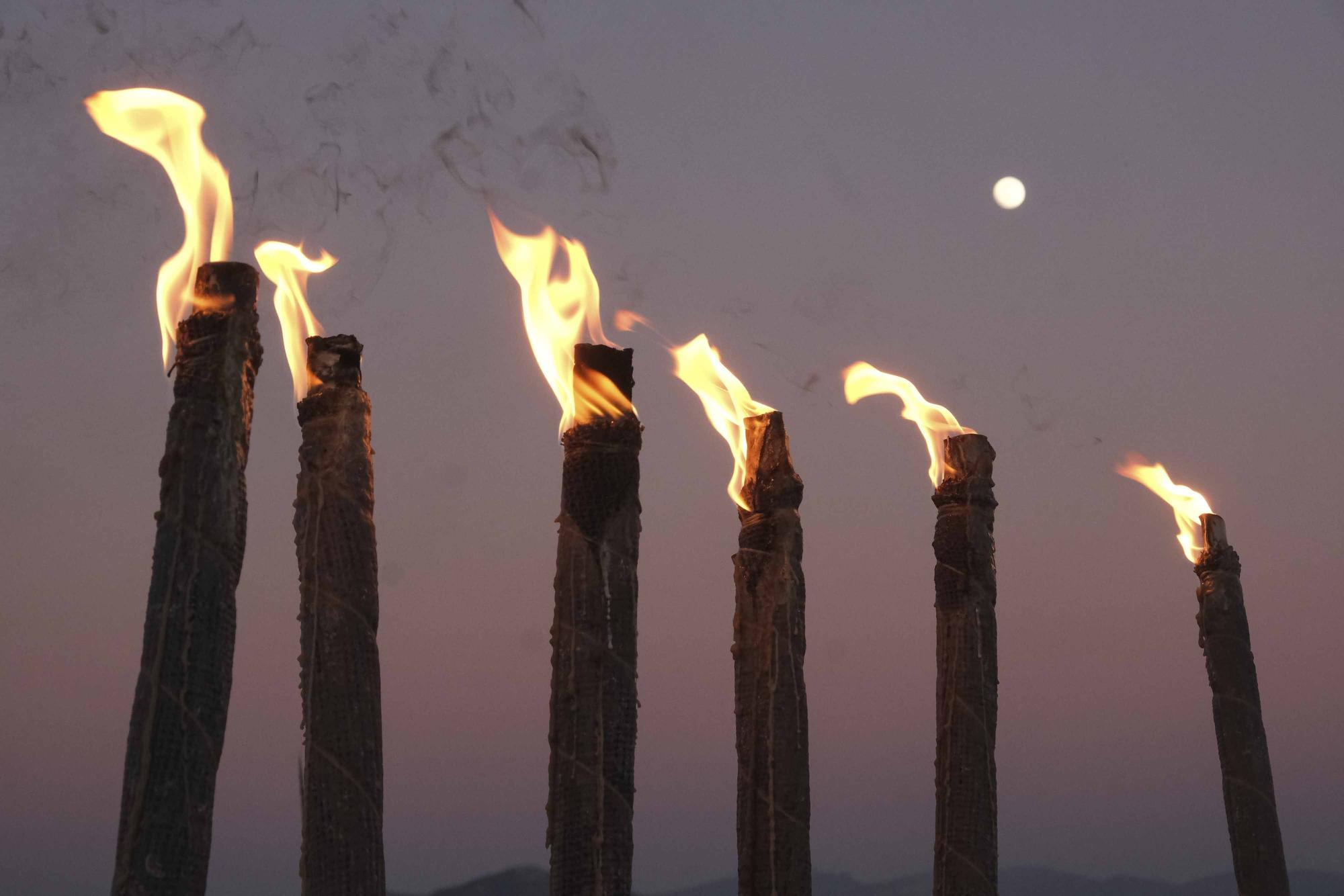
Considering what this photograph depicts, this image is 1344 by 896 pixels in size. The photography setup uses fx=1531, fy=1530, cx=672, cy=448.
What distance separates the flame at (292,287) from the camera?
1070 centimetres

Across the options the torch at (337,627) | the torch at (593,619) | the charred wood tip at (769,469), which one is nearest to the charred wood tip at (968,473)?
the charred wood tip at (769,469)

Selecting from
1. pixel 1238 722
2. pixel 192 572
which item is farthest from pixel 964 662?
pixel 192 572

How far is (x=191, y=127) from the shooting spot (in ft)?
32.8

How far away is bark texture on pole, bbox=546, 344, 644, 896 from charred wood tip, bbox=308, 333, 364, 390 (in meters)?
1.50

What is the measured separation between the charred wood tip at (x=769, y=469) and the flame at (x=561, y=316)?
2576 millimetres

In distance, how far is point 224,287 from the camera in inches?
362

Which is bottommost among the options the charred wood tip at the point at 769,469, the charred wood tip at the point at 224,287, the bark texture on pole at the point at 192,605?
the bark texture on pole at the point at 192,605

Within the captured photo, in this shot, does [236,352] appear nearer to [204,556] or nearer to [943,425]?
[204,556]

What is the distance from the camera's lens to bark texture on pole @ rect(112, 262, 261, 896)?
8.06 meters

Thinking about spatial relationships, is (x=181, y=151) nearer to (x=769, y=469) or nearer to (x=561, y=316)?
(x=561, y=316)

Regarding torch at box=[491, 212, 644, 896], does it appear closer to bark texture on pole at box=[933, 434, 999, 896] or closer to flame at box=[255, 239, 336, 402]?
flame at box=[255, 239, 336, 402]

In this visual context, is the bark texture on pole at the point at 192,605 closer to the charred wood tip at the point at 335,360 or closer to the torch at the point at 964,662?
the charred wood tip at the point at 335,360

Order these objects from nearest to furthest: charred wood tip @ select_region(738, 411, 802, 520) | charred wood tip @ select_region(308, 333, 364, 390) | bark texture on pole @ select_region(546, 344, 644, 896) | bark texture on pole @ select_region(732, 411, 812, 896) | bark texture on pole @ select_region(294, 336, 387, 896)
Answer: bark texture on pole @ select_region(294, 336, 387, 896) → bark texture on pole @ select_region(546, 344, 644, 896) → charred wood tip @ select_region(308, 333, 364, 390) → bark texture on pole @ select_region(732, 411, 812, 896) → charred wood tip @ select_region(738, 411, 802, 520)

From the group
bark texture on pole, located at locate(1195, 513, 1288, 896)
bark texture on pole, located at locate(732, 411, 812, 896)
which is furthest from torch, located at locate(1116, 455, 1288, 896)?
bark texture on pole, located at locate(732, 411, 812, 896)
